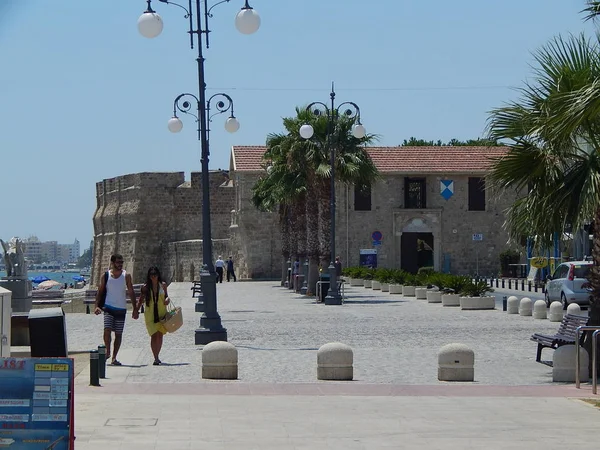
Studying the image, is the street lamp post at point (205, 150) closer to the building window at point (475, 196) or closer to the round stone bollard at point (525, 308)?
the round stone bollard at point (525, 308)

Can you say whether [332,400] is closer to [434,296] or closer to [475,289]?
[475,289]

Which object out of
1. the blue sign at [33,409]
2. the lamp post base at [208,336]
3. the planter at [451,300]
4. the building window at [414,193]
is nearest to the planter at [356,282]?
the building window at [414,193]

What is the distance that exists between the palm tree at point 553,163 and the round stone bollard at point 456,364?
1.86 meters

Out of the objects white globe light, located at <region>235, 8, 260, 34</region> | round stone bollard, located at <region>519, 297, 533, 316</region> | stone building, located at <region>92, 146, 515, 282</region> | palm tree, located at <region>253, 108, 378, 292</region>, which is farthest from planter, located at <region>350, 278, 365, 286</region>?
white globe light, located at <region>235, 8, 260, 34</region>

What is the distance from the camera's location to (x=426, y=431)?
403 inches

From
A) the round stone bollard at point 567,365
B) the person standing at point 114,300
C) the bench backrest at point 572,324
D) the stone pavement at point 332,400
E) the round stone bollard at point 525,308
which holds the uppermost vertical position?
the person standing at point 114,300

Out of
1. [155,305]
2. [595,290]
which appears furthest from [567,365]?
[155,305]

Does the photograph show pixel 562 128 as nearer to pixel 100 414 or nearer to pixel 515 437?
pixel 515 437

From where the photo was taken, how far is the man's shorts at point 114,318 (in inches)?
637

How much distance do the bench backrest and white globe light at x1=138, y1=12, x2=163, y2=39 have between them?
27.0ft

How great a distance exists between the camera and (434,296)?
35156 millimetres

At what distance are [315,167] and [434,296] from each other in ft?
22.9

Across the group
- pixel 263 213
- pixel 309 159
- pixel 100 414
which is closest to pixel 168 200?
pixel 263 213

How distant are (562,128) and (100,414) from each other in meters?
6.11
